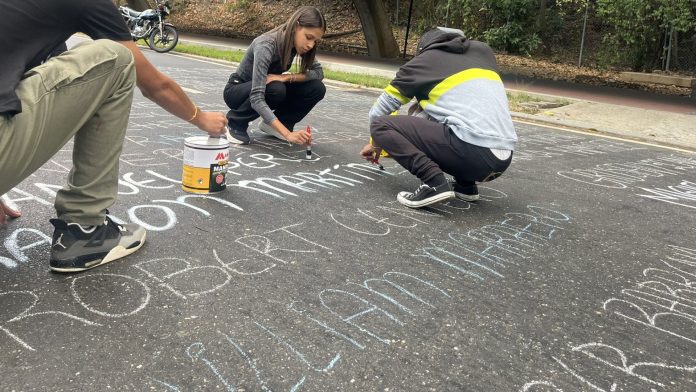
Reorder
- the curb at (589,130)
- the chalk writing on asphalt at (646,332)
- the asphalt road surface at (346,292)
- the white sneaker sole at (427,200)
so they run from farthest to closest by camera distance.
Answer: the curb at (589,130) → the white sneaker sole at (427,200) → the chalk writing on asphalt at (646,332) → the asphalt road surface at (346,292)

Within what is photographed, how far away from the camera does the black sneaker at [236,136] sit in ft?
16.4

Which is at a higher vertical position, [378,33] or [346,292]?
[378,33]

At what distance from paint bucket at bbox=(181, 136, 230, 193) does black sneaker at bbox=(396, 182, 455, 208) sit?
1.11 meters

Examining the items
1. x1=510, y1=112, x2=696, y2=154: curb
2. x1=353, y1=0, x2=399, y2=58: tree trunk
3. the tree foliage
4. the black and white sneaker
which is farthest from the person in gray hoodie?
x1=353, y1=0, x2=399, y2=58: tree trunk

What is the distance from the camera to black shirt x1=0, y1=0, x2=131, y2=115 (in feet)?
6.48

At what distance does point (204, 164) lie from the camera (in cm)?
348

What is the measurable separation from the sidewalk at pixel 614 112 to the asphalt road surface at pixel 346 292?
12.9 feet

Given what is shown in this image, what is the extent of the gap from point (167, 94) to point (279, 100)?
2.36 metres

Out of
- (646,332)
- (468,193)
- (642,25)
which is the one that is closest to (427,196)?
(468,193)

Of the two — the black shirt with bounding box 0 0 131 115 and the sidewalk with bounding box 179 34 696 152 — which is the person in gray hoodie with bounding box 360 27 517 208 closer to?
the black shirt with bounding box 0 0 131 115

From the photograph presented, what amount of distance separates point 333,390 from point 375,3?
16288mm

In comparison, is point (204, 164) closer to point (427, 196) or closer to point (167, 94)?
point (167, 94)

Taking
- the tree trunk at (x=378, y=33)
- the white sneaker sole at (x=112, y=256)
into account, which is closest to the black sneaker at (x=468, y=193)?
the white sneaker sole at (x=112, y=256)

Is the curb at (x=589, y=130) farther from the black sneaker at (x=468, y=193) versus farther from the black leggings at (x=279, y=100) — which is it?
the black sneaker at (x=468, y=193)
